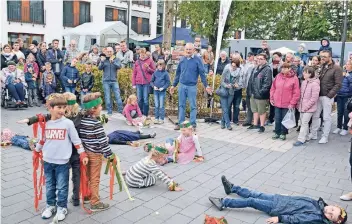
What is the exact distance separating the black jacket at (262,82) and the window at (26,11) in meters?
23.6

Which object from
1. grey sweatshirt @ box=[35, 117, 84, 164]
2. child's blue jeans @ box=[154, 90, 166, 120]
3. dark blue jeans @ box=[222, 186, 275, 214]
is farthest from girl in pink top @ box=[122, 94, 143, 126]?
grey sweatshirt @ box=[35, 117, 84, 164]

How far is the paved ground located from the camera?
4.44m

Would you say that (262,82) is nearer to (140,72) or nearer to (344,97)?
(344,97)

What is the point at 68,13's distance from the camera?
3175 cm

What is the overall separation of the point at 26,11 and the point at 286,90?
25.4 metres

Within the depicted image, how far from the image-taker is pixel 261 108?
28.8 ft

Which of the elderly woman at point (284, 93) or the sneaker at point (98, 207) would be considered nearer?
the sneaker at point (98, 207)

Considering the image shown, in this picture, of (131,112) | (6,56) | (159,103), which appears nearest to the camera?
(131,112)

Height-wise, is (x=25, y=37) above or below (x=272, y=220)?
above

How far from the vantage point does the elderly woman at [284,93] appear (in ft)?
26.1

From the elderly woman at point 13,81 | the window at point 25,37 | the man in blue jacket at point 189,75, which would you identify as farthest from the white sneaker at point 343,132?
the window at point 25,37

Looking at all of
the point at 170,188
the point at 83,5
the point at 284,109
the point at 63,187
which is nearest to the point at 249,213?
the point at 170,188

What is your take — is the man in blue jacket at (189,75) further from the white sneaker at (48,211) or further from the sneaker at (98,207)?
the white sneaker at (48,211)

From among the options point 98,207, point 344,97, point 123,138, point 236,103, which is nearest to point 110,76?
point 123,138
